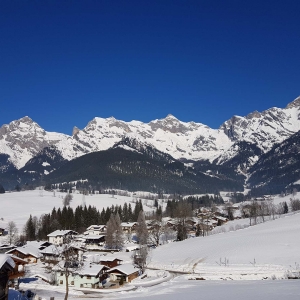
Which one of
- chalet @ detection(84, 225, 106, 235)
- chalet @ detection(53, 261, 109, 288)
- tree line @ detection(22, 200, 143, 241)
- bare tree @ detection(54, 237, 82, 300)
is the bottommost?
chalet @ detection(53, 261, 109, 288)

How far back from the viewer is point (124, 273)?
61.7 m

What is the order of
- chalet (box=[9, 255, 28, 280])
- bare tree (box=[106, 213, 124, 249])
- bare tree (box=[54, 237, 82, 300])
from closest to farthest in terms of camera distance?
1. chalet (box=[9, 255, 28, 280])
2. bare tree (box=[54, 237, 82, 300])
3. bare tree (box=[106, 213, 124, 249])

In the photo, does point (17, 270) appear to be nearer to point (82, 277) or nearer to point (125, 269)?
point (82, 277)

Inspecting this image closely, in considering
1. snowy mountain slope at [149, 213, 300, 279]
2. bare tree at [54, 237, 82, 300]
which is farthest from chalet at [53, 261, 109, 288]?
snowy mountain slope at [149, 213, 300, 279]

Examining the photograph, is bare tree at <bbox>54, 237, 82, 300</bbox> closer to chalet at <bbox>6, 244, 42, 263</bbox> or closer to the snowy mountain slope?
chalet at <bbox>6, 244, 42, 263</bbox>

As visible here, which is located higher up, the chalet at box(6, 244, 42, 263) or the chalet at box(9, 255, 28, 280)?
the chalet at box(6, 244, 42, 263)

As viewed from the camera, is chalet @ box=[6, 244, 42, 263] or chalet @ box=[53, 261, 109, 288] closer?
chalet @ box=[53, 261, 109, 288]

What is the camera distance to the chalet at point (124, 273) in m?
61.9

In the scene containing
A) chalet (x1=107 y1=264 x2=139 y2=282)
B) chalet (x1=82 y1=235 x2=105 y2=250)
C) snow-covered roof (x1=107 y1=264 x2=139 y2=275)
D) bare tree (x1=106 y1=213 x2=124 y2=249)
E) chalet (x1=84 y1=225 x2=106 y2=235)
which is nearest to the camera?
chalet (x1=107 y1=264 x2=139 y2=282)

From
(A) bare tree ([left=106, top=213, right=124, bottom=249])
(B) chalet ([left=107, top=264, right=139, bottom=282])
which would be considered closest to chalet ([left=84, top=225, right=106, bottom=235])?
(A) bare tree ([left=106, top=213, right=124, bottom=249])

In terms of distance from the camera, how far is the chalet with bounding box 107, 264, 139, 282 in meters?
61.9

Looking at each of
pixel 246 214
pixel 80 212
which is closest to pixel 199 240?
pixel 80 212

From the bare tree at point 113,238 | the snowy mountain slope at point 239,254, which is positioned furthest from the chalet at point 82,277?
the bare tree at point 113,238

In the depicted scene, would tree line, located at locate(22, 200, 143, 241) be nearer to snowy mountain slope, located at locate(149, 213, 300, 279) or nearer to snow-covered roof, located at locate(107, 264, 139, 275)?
snowy mountain slope, located at locate(149, 213, 300, 279)
